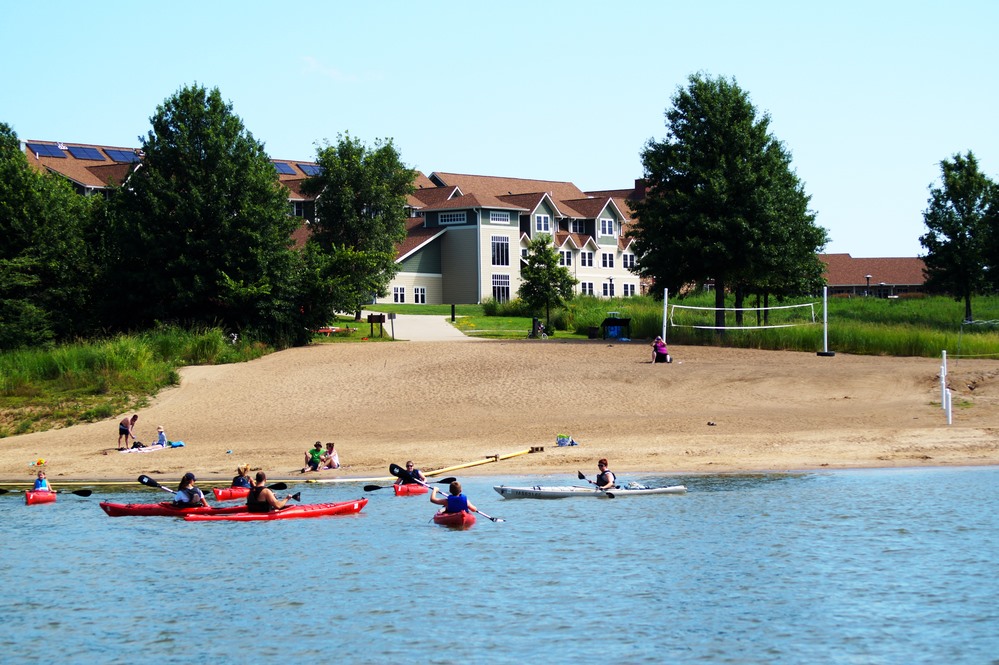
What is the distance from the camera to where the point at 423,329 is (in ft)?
202

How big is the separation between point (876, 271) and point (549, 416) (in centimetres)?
9552

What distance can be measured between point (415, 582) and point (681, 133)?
35.1m

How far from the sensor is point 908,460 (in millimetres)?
28016

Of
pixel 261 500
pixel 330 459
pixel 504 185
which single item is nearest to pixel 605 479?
pixel 261 500

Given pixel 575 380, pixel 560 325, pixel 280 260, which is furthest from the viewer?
pixel 560 325

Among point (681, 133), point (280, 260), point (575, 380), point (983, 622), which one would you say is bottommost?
point (983, 622)

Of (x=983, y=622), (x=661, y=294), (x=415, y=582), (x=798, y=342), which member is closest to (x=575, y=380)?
(x=798, y=342)

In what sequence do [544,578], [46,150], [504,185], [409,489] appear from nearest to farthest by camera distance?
[544,578]
[409,489]
[46,150]
[504,185]

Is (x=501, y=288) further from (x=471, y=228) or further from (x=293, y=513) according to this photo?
(x=293, y=513)

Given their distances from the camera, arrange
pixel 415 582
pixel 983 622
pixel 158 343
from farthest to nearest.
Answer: pixel 158 343
pixel 415 582
pixel 983 622

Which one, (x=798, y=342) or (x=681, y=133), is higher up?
(x=681, y=133)

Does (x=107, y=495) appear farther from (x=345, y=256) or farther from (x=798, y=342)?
(x=798, y=342)

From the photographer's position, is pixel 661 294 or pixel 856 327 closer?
pixel 856 327

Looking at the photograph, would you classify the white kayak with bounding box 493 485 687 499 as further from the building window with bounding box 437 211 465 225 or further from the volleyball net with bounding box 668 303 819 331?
the building window with bounding box 437 211 465 225
